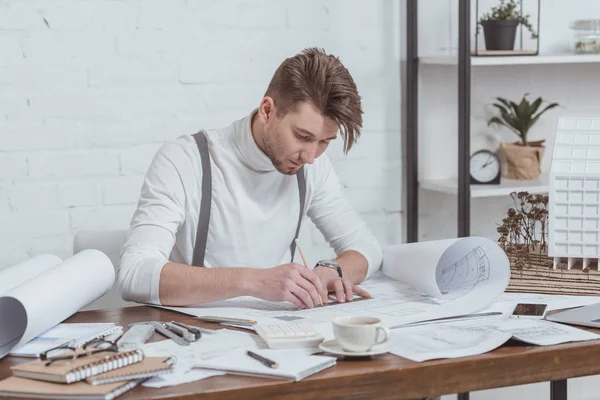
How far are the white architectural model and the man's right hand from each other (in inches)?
20.6

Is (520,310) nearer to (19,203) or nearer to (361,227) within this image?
(361,227)

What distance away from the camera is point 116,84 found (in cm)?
280

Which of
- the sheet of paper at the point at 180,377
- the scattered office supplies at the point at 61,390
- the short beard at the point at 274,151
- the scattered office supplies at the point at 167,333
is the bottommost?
the sheet of paper at the point at 180,377

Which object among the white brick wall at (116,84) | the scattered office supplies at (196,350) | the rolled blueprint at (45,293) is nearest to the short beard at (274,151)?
the rolled blueprint at (45,293)

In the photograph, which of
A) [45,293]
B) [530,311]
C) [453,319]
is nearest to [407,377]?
[453,319]

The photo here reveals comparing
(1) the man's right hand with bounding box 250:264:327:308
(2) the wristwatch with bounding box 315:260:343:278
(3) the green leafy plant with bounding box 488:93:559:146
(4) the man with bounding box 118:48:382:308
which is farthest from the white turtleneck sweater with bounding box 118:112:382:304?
(3) the green leafy plant with bounding box 488:93:559:146

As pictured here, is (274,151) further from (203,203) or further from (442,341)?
(442,341)

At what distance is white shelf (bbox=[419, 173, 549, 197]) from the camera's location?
2.98m

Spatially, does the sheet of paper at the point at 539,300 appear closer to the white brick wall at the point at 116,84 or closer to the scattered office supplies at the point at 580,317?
the scattered office supplies at the point at 580,317

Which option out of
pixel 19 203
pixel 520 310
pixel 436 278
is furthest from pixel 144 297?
pixel 19 203

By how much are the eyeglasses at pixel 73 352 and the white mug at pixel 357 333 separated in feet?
1.09

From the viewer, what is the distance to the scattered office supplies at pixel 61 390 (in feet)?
3.86

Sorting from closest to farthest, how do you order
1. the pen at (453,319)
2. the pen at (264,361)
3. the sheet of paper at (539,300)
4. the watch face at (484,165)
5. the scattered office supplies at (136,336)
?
the pen at (264,361), the scattered office supplies at (136,336), the pen at (453,319), the sheet of paper at (539,300), the watch face at (484,165)

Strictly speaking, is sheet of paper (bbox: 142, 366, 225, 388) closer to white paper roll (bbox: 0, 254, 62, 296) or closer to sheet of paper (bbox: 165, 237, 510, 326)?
sheet of paper (bbox: 165, 237, 510, 326)
